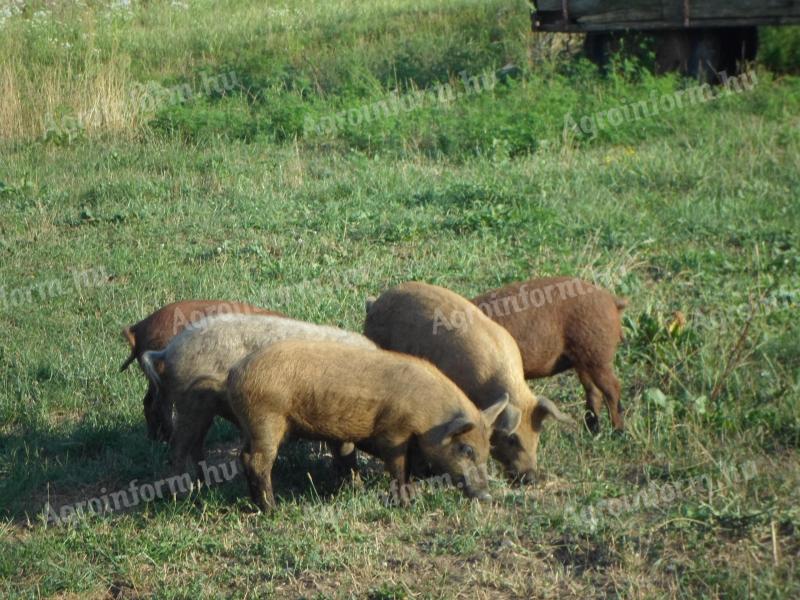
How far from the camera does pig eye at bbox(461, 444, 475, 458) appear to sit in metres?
5.93

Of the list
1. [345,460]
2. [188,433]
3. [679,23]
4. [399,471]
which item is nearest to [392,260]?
[345,460]

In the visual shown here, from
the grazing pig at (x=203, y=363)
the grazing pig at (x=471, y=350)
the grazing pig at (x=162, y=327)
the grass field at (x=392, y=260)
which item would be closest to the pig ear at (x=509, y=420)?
the grazing pig at (x=471, y=350)

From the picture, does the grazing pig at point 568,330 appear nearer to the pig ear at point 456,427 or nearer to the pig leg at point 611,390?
the pig leg at point 611,390

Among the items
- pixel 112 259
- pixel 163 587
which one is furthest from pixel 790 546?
pixel 112 259

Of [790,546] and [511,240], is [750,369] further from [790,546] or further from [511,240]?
[511,240]

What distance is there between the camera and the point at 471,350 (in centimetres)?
648

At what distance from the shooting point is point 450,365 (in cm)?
658

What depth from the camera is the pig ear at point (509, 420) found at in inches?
235

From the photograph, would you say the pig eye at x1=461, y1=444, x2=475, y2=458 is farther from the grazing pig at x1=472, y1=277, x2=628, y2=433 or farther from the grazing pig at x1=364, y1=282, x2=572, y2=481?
the grazing pig at x1=472, y1=277, x2=628, y2=433

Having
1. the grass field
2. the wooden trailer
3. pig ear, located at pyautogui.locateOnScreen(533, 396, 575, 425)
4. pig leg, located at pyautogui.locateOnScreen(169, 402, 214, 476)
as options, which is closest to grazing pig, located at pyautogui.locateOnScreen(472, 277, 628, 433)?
the grass field

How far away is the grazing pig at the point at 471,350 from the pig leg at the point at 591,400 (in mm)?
530

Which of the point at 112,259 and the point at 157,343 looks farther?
the point at 112,259

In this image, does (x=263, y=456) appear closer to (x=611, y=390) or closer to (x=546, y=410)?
(x=546, y=410)

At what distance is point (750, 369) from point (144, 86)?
10.2 meters
